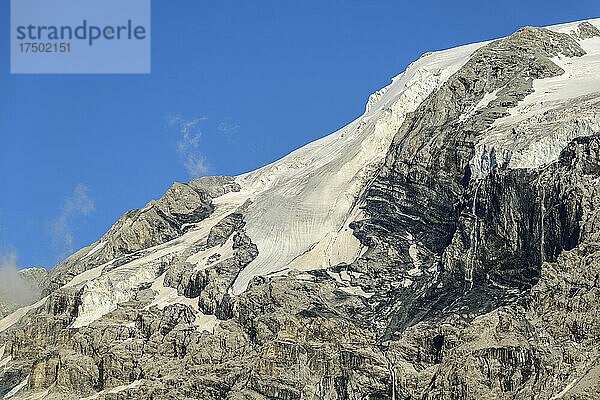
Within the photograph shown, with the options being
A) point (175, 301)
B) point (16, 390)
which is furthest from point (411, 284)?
point (16, 390)

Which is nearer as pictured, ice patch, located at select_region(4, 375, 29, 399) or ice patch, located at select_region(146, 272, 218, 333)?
ice patch, located at select_region(146, 272, 218, 333)

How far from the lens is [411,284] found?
6462 inches

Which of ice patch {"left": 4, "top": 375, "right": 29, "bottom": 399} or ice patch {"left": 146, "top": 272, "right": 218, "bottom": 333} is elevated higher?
ice patch {"left": 146, "top": 272, "right": 218, "bottom": 333}

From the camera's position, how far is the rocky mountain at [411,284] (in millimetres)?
142625

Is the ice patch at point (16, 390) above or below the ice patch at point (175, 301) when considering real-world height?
below

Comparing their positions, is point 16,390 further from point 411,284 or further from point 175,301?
point 411,284

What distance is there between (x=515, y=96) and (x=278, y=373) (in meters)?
50.1

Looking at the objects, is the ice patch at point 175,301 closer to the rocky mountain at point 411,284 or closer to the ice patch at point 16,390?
the rocky mountain at point 411,284

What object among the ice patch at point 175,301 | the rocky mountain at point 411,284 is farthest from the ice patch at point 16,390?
the ice patch at point 175,301

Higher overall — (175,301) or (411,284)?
(175,301)

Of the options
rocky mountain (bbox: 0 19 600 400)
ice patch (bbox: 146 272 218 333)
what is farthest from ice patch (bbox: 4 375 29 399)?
ice patch (bbox: 146 272 218 333)

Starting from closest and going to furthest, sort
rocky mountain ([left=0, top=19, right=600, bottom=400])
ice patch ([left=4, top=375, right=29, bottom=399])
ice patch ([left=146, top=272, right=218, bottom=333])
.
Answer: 1. rocky mountain ([left=0, top=19, right=600, bottom=400])
2. ice patch ([left=146, top=272, right=218, bottom=333])
3. ice patch ([left=4, top=375, right=29, bottom=399])

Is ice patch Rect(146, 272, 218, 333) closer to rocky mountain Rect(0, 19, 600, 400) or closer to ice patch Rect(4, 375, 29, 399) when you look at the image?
rocky mountain Rect(0, 19, 600, 400)

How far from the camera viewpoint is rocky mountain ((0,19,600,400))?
468 ft
